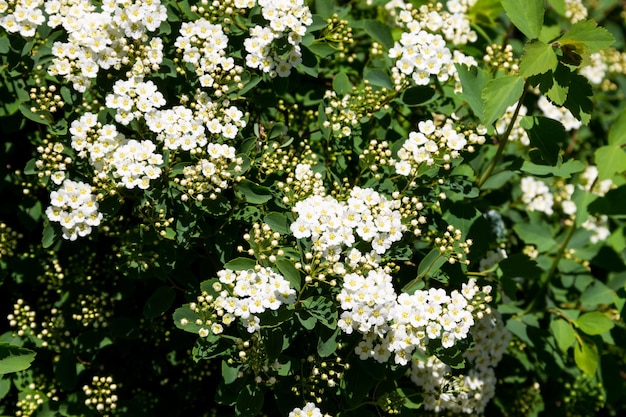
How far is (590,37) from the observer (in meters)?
2.71

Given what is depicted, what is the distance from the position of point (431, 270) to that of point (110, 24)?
1.84 metres

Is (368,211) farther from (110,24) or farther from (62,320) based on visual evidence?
(62,320)

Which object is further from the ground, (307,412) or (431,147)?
(431,147)

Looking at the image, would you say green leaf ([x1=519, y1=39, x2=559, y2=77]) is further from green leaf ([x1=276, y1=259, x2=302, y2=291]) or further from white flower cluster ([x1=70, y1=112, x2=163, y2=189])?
white flower cluster ([x1=70, y1=112, x2=163, y2=189])

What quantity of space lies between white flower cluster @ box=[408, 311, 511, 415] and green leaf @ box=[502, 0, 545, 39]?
142 cm

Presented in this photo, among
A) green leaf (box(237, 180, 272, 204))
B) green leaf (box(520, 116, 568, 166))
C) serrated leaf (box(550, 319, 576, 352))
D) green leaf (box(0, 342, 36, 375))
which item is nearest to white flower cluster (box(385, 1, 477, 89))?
green leaf (box(520, 116, 568, 166))

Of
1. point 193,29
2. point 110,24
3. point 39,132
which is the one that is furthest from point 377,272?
point 39,132

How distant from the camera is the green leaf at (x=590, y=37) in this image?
2.69 metres

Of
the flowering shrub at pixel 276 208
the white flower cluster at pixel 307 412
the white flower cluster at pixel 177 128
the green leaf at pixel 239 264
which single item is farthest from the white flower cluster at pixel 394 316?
the white flower cluster at pixel 177 128

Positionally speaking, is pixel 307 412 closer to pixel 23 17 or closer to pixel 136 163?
pixel 136 163

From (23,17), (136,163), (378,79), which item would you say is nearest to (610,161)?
(378,79)

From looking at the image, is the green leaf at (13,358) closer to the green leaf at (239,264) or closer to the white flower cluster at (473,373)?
the green leaf at (239,264)

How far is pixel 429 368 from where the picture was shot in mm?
3334

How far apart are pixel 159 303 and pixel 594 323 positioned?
2.33 m
